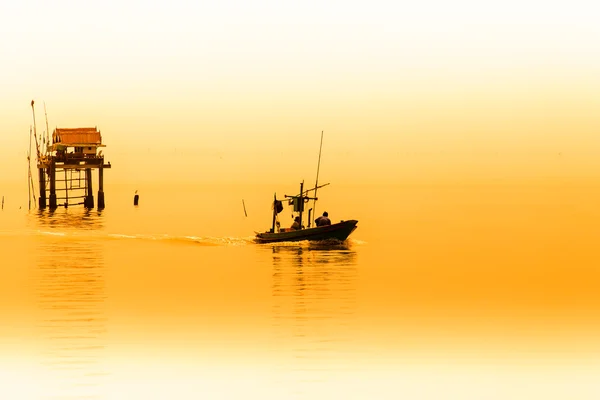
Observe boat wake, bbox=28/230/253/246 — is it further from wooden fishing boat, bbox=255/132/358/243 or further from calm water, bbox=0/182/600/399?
wooden fishing boat, bbox=255/132/358/243

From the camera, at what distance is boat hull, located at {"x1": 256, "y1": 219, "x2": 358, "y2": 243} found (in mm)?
51188

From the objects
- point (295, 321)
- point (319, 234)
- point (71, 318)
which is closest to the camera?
point (295, 321)

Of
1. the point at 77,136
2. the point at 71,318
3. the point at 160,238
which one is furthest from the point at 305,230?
the point at 77,136

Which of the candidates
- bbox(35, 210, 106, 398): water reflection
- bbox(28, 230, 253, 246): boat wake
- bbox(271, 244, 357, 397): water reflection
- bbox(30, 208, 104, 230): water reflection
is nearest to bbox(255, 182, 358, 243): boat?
bbox(271, 244, 357, 397): water reflection

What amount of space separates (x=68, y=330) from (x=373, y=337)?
31.2 ft

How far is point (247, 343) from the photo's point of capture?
25875mm

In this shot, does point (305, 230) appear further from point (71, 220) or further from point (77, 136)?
point (77, 136)

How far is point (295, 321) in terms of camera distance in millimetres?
29328

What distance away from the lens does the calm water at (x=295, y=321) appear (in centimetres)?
2127

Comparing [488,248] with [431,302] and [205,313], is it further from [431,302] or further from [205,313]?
[205,313]

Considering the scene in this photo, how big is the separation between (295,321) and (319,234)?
22490mm

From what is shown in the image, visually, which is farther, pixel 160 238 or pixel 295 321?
pixel 160 238

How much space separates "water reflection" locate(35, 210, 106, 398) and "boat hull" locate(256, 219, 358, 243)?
415 inches

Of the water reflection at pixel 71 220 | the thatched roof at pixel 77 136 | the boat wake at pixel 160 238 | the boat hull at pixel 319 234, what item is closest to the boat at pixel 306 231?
the boat hull at pixel 319 234
